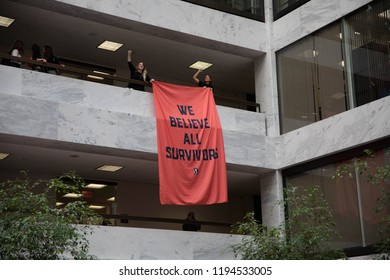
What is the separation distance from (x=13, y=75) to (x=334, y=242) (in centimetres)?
1060

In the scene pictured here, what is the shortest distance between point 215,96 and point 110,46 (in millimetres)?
4264

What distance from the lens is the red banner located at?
2191 centimetres

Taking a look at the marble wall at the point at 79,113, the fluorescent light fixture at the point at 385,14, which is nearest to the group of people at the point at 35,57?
the marble wall at the point at 79,113

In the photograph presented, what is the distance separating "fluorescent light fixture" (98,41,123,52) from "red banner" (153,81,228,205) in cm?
342

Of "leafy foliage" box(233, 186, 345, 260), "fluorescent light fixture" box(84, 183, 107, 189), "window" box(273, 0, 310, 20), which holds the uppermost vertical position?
"window" box(273, 0, 310, 20)

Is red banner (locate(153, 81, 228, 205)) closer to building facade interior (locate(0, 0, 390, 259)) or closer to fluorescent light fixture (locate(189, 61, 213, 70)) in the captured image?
building facade interior (locate(0, 0, 390, 259))

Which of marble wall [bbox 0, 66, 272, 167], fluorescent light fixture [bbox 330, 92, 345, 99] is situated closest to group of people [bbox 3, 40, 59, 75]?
marble wall [bbox 0, 66, 272, 167]

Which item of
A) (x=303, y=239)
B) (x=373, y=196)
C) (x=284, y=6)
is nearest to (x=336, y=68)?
(x=284, y=6)

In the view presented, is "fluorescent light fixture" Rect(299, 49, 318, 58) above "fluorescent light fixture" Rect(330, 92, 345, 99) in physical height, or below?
above

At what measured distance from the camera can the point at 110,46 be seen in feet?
82.9

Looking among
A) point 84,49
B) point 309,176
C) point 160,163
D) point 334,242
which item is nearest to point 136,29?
point 84,49

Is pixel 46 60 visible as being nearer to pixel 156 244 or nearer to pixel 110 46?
pixel 110 46

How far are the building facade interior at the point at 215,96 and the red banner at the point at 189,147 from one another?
521 mm

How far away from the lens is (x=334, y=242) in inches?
837
